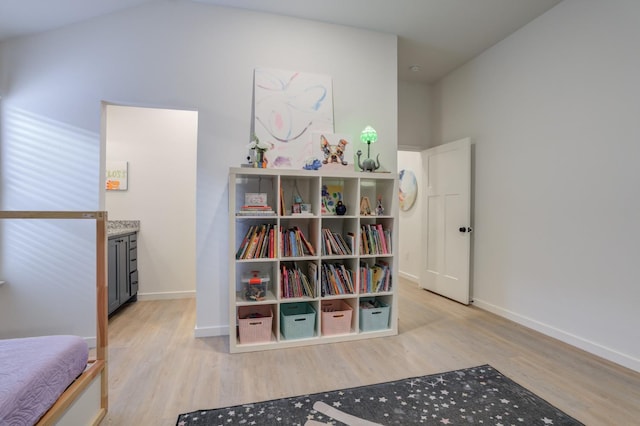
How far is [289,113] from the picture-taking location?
2.78m

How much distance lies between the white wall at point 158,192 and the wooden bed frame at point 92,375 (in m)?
2.12

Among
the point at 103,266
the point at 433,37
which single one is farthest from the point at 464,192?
the point at 103,266

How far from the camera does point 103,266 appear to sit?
5.18 ft

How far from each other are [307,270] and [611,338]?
243 centimetres

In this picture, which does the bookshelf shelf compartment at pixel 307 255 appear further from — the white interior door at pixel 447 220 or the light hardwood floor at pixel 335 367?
the white interior door at pixel 447 220

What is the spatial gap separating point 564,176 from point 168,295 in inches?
172

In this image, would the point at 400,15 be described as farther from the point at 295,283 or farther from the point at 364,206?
the point at 295,283

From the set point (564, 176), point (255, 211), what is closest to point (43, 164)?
point (255, 211)

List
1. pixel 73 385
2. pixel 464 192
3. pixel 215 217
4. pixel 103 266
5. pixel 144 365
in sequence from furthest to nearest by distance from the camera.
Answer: pixel 464 192 < pixel 215 217 < pixel 144 365 < pixel 103 266 < pixel 73 385

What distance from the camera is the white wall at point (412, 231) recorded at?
462 cm

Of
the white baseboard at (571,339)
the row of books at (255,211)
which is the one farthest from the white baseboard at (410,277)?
the row of books at (255,211)

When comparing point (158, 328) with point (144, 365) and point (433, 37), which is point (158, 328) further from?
point (433, 37)

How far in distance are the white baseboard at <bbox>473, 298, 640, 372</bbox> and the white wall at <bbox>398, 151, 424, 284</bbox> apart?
135cm

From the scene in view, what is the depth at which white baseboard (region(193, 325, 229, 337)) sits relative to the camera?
2.64m
